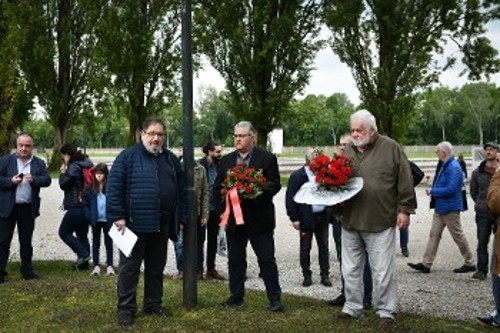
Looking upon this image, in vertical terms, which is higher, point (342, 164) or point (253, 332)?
point (342, 164)

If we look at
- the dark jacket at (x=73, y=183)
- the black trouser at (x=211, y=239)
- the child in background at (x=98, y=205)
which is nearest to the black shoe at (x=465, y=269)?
the black trouser at (x=211, y=239)

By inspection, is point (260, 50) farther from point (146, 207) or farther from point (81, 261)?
point (146, 207)

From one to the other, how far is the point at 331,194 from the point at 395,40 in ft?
68.3

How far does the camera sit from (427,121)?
108 metres

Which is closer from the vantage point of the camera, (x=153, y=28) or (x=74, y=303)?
(x=74, y=303)

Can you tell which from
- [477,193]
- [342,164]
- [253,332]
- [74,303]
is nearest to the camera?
[253,332]

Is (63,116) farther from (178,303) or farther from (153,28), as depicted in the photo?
(178,303)

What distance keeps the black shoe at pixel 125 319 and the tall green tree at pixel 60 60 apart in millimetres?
28411

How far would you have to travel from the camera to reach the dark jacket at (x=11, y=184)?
28.0 ft

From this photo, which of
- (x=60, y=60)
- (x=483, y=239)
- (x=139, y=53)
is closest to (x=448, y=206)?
(x=483, y=239)

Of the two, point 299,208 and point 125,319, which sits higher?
point 299,208

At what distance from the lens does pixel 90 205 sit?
368 inches

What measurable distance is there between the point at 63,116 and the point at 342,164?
32017mm

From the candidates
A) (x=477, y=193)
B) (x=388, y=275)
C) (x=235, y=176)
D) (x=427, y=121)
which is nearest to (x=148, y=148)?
(x=235, y=176)
